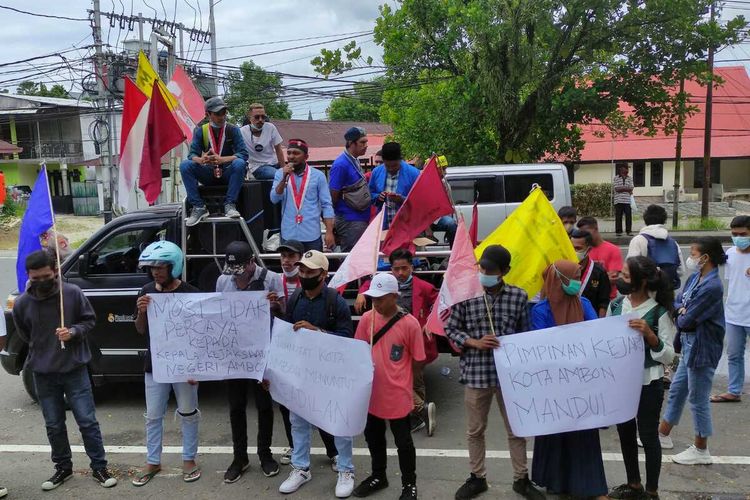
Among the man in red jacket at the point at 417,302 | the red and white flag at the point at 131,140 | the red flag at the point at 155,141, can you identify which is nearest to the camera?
the man in red jacket at the point at 417,302

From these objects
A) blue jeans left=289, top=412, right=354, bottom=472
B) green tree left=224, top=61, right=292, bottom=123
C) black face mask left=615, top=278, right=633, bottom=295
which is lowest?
blue jeans left=289, top=412, right=354, bottom=472

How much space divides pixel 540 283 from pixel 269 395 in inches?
85.7

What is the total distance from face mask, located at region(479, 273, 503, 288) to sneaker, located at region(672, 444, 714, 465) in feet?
6.97

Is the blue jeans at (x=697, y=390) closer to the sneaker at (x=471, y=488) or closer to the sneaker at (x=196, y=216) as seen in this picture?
the sneaker at (x=471, y=488)

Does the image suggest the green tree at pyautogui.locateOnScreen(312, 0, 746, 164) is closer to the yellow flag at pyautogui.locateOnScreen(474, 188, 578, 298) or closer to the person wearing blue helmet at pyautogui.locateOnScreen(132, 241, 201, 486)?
the yellow flag at pyautogui.locateOnScreen(474, 188, 578, 298)

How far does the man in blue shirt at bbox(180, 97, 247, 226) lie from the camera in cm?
609

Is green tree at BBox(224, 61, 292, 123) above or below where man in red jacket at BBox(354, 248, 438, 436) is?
above

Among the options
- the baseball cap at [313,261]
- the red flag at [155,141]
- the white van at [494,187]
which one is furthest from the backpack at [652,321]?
the white van at [494,187]

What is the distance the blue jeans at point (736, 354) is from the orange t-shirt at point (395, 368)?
336 cm

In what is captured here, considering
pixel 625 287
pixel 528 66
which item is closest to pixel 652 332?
pixel 625 287

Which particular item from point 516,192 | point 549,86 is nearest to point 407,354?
point 516,192

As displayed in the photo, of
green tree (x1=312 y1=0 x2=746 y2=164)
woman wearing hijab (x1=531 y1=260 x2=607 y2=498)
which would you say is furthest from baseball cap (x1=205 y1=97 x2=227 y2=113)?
green tree (x1=312 y1=0 x2=746 y2=164)

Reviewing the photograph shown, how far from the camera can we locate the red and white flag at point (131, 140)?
22.3 ft

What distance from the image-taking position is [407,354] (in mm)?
4262
